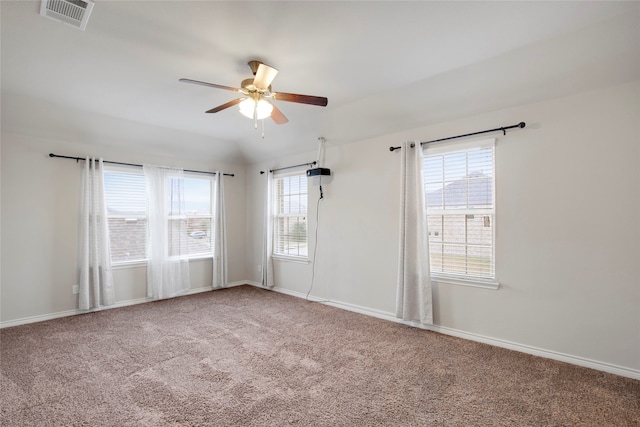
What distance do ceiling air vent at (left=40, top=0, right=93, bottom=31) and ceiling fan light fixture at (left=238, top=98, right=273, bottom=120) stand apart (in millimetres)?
1221

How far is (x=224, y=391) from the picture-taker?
234 cm

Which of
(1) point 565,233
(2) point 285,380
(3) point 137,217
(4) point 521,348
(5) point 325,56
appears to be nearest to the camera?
(2) point 285,380

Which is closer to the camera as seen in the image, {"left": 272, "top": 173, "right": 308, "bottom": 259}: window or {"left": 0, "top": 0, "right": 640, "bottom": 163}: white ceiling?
A: {"left": 0, "top": 0, "right": 640, "bottom": 163}: white ceiling

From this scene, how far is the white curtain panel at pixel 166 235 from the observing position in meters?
4.82

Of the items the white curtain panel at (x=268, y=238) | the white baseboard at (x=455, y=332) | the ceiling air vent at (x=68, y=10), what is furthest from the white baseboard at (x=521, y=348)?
the ceiling air vent at (x=68, y=10)

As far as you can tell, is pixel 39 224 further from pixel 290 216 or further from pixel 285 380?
pixel 285 380

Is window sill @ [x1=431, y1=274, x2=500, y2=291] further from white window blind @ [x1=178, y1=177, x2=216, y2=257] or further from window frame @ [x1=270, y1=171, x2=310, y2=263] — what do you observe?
white window blind @ [x1=178, y1=177, x2=216, y2=257]

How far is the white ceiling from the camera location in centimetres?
213

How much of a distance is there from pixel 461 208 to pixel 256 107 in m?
2.39

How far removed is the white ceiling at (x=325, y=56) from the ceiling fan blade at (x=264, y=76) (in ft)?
0.65

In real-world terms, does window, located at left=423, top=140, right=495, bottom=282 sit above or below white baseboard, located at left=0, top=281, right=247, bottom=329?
above

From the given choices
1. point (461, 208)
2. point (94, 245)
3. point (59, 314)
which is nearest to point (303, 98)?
point (461, 208)

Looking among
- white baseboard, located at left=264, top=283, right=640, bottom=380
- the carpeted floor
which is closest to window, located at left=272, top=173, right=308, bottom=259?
white baseboard, located at left=264, top=283, right=640, bottom=380

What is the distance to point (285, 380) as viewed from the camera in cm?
249
